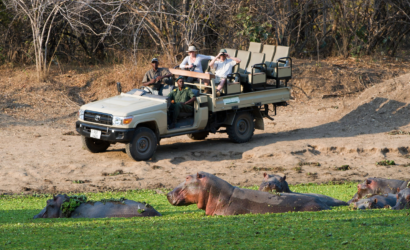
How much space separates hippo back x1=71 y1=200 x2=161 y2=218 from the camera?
7359 millimetres

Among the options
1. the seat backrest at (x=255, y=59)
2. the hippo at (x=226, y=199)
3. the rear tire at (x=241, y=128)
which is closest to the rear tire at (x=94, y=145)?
the rear tire at (x=241, y=128)

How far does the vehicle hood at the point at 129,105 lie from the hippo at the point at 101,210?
4.56 meters

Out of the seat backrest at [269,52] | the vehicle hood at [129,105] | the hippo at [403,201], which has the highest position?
the seat backrest at [269,52]

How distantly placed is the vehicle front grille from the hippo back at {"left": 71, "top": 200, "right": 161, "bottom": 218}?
183 inches

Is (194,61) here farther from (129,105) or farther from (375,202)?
(375,202)

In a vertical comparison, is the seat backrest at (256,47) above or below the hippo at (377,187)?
above

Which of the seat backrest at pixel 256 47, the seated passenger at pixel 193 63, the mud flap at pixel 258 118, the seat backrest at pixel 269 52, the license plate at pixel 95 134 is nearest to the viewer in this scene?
the license plate at pixel 95 134

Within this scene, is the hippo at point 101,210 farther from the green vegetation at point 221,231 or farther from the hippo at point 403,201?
the hippo at point 403,201

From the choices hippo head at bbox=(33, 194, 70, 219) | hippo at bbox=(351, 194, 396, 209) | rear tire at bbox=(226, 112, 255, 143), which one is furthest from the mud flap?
hippo head at bbox=(33, 194, 70, 219)

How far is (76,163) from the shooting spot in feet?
39.9

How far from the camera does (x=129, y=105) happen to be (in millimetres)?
12461

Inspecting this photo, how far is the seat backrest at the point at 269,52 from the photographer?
15203 mm

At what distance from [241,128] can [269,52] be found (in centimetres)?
244

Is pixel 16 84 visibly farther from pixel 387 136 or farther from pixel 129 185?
pixel 387 136
